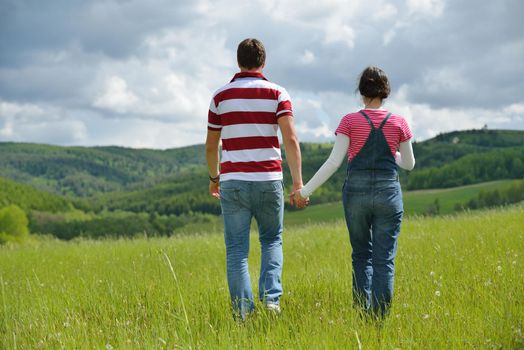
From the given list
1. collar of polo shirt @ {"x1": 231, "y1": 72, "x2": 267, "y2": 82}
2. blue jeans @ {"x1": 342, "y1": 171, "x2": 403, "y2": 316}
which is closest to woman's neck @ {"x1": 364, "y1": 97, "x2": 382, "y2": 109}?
blue jeans @ {"x1": 342, "y1": 171, "x2": 403, "y2": 316}

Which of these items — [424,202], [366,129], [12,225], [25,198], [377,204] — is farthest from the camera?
[25,198]

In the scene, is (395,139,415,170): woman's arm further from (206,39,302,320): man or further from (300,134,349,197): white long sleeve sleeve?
(206,39,302,320): man

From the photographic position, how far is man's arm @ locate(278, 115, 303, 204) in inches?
199

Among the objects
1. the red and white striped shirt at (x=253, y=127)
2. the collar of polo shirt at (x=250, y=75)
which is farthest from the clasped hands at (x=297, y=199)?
the collar of polo shirt at (x=250, y=75)

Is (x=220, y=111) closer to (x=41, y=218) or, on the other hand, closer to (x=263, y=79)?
(x=263, y=79)

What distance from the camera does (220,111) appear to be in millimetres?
5266

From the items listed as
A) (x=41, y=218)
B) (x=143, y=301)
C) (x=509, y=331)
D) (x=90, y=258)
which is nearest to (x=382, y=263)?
(x=509, y=331)

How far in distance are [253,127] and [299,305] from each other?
1.90 meters

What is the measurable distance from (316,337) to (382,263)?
1.46 meters

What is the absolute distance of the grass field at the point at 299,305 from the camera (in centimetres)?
385

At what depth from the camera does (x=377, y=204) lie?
15.8 feet

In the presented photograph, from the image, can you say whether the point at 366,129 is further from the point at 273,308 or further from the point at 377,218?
the point at 273,308

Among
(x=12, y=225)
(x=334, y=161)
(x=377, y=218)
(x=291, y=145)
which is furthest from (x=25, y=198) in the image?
(x=377, y=218)

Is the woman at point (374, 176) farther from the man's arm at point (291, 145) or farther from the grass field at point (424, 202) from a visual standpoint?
the grass field at point (424, 202)
